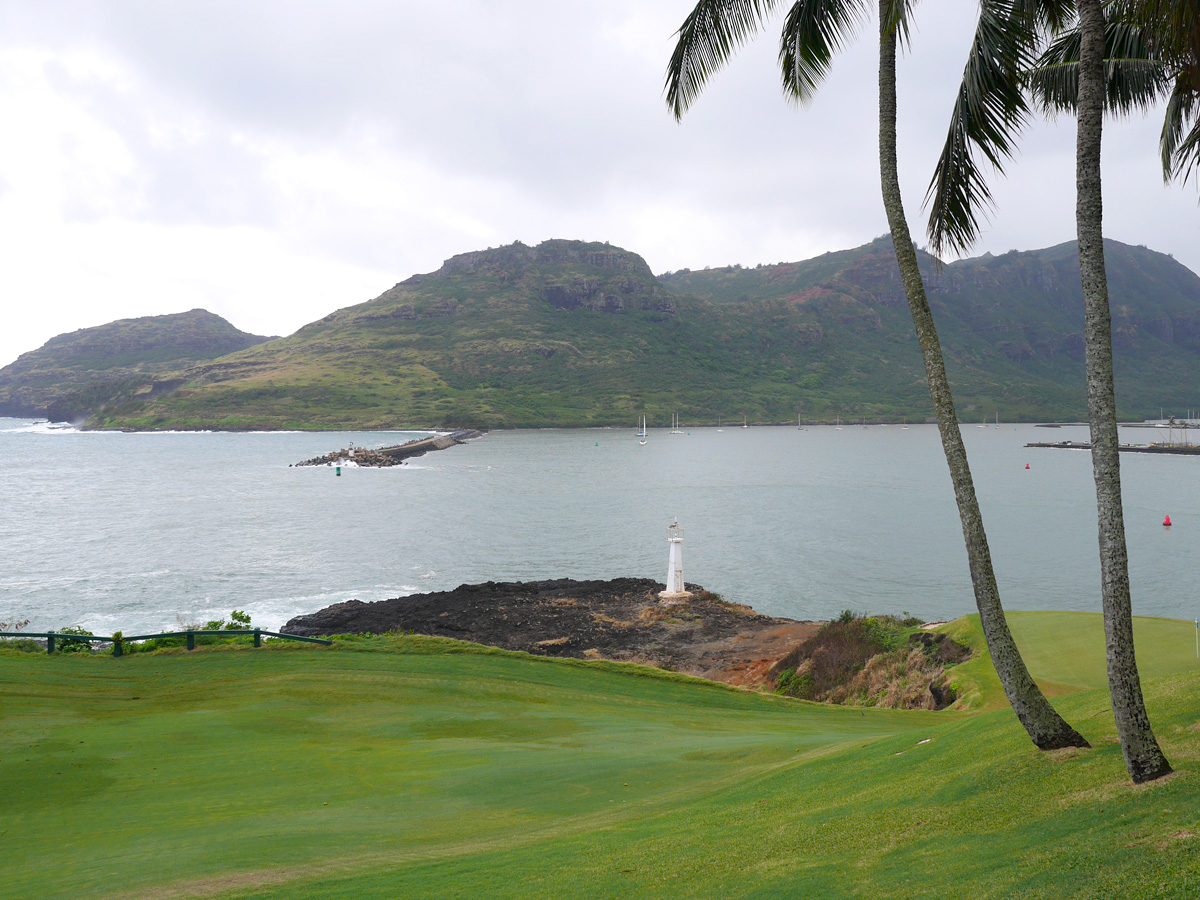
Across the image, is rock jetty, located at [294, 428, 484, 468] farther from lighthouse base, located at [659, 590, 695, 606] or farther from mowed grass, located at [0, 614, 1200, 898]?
mowed grass, located at [0, 614, 1200, 898]

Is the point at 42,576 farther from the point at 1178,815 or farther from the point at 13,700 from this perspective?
the point at 1178,815

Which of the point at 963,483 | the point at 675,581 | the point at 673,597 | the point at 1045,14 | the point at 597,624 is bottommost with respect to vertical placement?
the point at 597,624

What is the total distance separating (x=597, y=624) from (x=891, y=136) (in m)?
27.8

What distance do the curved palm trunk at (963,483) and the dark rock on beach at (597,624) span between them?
1899 centimetres

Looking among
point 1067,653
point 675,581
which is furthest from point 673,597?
point 1067,653

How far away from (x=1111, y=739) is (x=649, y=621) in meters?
27.4

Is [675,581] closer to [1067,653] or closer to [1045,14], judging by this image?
[1067,653]

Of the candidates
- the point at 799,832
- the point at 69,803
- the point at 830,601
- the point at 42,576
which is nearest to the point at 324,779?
the point at 69,803

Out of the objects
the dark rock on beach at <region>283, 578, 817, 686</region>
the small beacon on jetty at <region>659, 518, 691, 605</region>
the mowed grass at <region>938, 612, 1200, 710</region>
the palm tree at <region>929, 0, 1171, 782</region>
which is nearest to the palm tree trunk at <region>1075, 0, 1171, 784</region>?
the palm tree at <region>929, 0, 1171, 782</region>

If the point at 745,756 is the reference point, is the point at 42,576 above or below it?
below

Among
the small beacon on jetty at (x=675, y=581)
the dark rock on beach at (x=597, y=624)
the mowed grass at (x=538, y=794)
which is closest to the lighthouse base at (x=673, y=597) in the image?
the small beacon on jetty at (x=675, y=581)

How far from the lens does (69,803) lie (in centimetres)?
1075

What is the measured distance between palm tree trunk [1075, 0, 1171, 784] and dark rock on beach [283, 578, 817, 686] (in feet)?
67.7

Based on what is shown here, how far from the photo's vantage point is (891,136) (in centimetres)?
903
